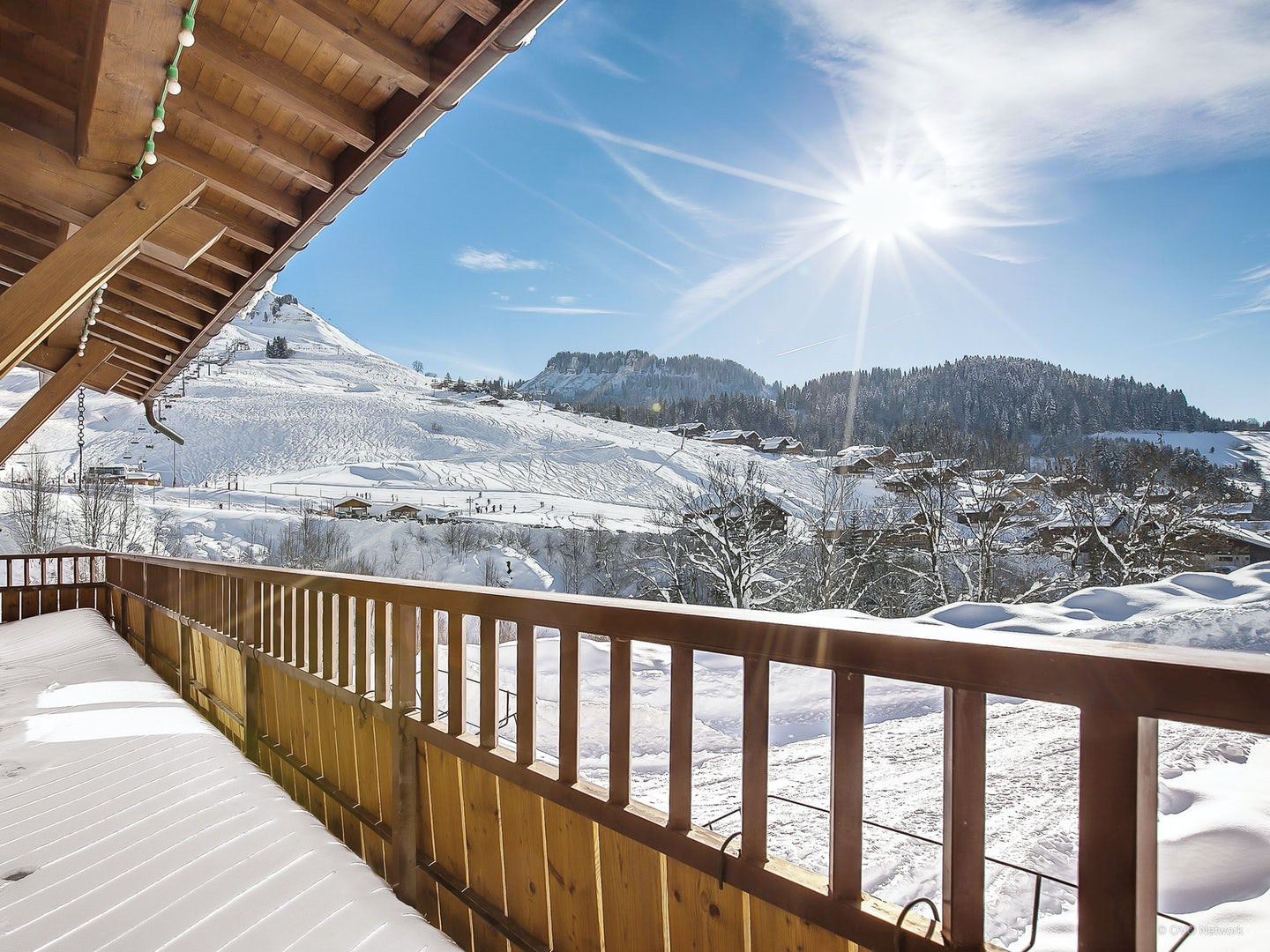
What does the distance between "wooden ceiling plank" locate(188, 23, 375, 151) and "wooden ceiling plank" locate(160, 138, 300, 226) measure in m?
0.44

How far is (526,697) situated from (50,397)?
485cm

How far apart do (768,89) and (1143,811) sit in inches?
1112

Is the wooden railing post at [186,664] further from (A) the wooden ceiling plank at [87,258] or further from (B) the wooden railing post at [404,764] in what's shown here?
(B) the wooden railing post at [404,764]

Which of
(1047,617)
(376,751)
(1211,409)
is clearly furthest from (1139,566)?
(376,751)

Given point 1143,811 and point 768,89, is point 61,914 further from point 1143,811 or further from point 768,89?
point 768,89

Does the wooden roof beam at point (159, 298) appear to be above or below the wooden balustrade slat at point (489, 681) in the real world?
above

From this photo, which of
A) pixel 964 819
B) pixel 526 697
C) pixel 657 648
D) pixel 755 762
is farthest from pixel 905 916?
pixel 657 648

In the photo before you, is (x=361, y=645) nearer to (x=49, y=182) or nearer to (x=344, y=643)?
(x=344, y=643)

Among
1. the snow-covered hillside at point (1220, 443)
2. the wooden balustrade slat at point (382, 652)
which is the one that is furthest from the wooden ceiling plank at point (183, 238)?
the snow-covered hillside at point (1220, 443)

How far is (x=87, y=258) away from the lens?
2.29 metres

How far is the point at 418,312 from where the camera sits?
77.0 meters

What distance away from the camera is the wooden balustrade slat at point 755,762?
3.06ft

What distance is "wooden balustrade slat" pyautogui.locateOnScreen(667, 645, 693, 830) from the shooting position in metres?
1.05

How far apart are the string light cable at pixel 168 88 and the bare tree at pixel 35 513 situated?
2299cm
